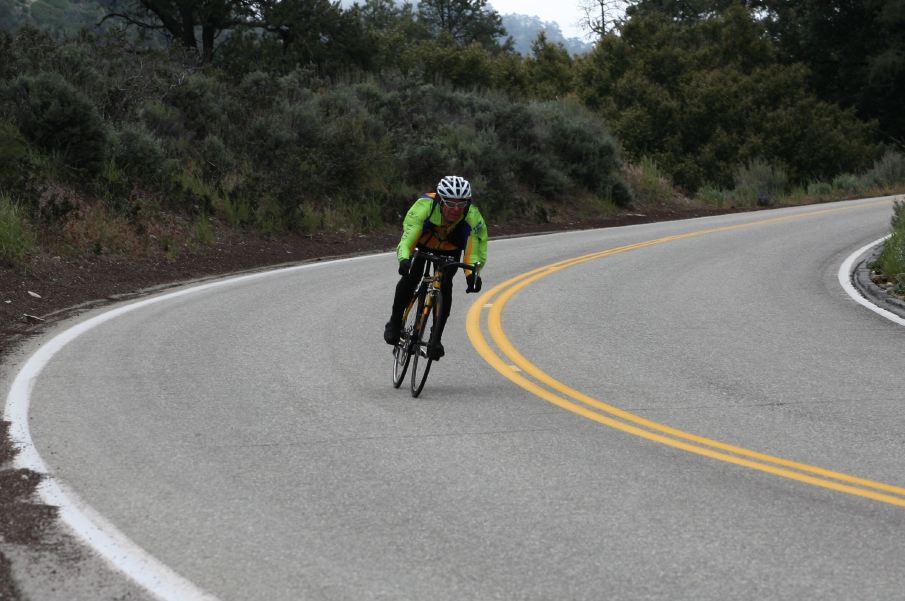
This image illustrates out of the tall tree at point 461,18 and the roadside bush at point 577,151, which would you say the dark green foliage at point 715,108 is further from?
the tall tree at point 461,18

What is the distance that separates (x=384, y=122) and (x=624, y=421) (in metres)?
19.3

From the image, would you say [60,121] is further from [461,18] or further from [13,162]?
[461,18]

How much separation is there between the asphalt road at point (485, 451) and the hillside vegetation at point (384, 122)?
579 centimetres

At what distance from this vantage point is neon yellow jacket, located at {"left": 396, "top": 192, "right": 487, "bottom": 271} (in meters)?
9.19

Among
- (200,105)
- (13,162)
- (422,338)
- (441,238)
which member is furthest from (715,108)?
(422,338)

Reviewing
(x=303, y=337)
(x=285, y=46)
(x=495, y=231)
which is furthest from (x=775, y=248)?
(x=285, y=46)

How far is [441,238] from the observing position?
31.1 ft

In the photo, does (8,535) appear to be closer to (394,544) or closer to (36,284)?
(394,544)

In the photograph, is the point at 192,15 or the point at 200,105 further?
the point at 192,15

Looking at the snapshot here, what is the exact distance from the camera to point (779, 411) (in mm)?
8336

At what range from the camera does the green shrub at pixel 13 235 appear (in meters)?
14.9

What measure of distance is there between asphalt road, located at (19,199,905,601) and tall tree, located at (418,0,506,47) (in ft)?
235

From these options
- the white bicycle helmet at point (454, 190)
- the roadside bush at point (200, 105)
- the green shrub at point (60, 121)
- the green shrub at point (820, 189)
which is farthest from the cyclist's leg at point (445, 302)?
the green shrub at point (820, 189)

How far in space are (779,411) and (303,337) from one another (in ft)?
16.6
